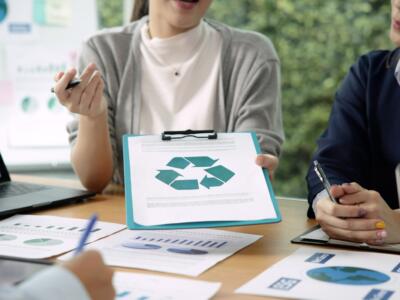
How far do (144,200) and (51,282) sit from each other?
0.54m

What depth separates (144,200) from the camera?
1.31 metres

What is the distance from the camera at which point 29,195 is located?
5.45ft

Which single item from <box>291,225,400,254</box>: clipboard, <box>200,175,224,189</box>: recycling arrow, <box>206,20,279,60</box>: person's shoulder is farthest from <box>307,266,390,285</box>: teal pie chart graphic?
<box>206,20,279,60</box>: person's shoulder

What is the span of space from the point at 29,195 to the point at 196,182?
50 centimetres

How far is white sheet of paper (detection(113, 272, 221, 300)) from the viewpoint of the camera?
982mm

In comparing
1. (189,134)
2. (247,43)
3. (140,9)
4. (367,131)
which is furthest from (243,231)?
(140,9)

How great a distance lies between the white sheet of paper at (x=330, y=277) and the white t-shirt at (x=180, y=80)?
78 cm

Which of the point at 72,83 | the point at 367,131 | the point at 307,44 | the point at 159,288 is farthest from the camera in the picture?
the point at 307,44

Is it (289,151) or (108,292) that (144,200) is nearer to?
(108,292)

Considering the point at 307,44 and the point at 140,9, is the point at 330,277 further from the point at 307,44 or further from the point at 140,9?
the point at 307,44

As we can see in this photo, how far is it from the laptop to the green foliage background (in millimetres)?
1873

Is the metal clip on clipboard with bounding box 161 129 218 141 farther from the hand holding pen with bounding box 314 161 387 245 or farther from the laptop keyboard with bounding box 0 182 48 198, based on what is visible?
the laptop keyboard with bounding box 0 182 48 198

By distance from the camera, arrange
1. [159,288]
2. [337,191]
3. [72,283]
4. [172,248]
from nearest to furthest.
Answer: [72,283] < [159,288] < [172,248] < [337,191]

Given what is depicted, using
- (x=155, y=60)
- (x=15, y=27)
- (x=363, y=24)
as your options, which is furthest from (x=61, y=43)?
(x=363, y=24)
